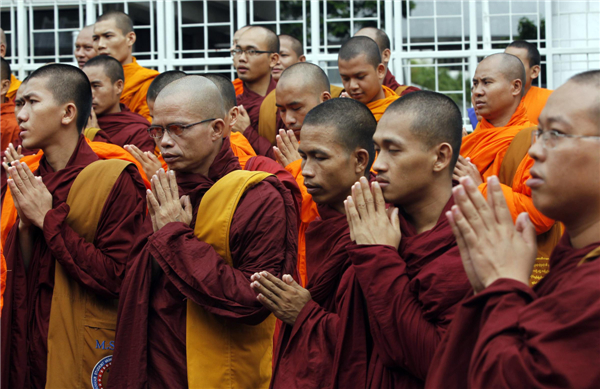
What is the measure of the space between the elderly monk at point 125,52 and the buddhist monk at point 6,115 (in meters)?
1.09

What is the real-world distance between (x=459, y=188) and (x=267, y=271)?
1.56 meters

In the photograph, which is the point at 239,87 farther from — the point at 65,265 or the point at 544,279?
the point at 544,279

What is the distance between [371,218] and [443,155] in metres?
0.45

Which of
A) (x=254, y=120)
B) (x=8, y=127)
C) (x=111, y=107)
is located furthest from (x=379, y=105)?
(x=8, y=127)

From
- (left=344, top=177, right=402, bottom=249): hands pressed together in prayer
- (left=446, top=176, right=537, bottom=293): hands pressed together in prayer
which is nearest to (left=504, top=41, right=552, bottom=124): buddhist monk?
(left=344, top=177, right=402, bottom=249): hands pressed together in prayer

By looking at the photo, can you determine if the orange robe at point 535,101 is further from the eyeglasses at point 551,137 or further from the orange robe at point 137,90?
the eyeglasses at point 551,137

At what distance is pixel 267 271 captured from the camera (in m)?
3.64

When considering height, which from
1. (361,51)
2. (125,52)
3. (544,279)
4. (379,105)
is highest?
(125,52)

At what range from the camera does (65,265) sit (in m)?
4.10

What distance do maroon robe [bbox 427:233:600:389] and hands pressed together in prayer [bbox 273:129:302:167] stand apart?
306 centimetres

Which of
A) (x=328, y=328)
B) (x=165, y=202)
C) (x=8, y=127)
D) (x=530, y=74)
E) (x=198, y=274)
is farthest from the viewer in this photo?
(x=530, y=74)

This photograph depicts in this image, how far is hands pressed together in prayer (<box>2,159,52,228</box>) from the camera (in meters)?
4.20

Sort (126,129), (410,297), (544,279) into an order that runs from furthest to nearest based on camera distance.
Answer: (126,129) < (410,297) < (544,279)

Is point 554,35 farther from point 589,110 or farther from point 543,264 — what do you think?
point 589,110
